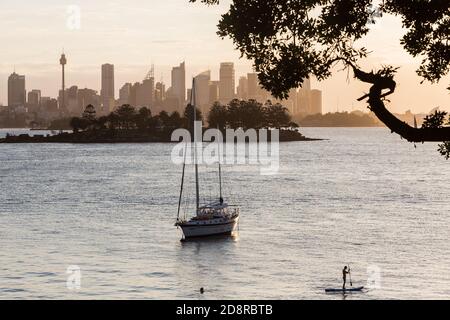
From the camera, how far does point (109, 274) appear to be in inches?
1895

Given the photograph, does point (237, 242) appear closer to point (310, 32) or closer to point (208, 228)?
point (208, 228)

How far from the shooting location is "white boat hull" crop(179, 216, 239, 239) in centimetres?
6166

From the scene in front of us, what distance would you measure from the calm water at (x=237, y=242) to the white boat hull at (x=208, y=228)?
110 centimetres

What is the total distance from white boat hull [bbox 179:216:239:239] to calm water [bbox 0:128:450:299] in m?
1.10

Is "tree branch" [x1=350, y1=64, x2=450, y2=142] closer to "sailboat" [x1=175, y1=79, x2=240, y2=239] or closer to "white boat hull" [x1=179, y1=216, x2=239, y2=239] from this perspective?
"sailboat" [x1=175, y1=79, x2=240, y2=239]

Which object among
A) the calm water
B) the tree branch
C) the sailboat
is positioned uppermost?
the tree branch

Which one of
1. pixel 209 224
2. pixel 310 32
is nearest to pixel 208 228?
pixel 209 224

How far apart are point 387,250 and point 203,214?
631 inches

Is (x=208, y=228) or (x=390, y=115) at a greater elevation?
(x=390, y=115)

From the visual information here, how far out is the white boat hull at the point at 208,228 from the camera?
6166 centimetres

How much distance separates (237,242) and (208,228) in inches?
129

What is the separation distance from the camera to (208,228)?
2480 inches

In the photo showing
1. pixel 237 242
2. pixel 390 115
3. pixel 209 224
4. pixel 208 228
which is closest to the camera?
pixel 390 115

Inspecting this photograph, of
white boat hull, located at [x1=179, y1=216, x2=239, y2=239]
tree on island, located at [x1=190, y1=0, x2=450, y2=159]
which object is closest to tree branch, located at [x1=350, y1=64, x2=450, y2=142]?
tree on island, located at [x1=190, y1=0, x2=450, y2=159]
